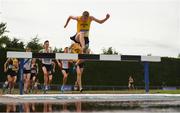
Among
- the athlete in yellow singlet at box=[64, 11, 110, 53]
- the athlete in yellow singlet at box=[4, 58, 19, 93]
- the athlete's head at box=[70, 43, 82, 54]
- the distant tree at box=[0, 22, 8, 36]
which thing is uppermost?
the distant tree at box=[0, 22, 8, 36]

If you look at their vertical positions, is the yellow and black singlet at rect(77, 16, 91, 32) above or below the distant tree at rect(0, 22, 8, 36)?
below

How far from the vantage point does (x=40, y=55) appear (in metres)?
12.2

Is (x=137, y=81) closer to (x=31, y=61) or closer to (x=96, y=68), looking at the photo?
(x=96, y=68)

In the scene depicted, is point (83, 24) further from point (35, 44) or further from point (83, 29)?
point (35, 44)

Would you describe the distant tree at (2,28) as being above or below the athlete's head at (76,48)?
above

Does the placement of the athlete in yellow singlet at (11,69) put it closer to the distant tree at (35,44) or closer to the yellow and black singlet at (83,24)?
the yellow and black singlet at (83,24)

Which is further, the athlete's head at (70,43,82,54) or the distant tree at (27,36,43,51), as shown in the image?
the distant tree at (27,36,43,51)

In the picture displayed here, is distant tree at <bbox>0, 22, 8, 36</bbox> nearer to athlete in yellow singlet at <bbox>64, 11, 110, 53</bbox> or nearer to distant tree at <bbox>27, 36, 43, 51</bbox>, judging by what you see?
distant tree at <bbox>27, 36, 43, 51</bbox>

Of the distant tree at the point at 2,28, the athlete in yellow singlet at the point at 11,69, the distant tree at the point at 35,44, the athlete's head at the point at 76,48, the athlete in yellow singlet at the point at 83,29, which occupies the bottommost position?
the athlete in yellow singlet at the point at 11,69

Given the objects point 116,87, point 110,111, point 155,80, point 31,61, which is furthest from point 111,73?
point 110,111

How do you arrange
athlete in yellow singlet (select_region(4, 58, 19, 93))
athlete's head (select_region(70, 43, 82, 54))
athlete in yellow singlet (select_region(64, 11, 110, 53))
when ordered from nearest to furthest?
athlete in yellow singlet (select_region(64, 11, 110, 53)) < athlete's head (select_region(70, 43, 82, 54)) < athlete in yellow singlet (select_region(4, 58, 19, 93))

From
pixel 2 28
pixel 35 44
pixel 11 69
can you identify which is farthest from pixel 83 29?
pixel 2 28

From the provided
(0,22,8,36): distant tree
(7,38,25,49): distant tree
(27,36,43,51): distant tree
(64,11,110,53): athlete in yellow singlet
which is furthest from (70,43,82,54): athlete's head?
(0,22,8,36): distant tree

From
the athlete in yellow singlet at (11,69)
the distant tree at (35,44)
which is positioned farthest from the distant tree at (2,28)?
the athlete in yellow singlet at (11,69)
